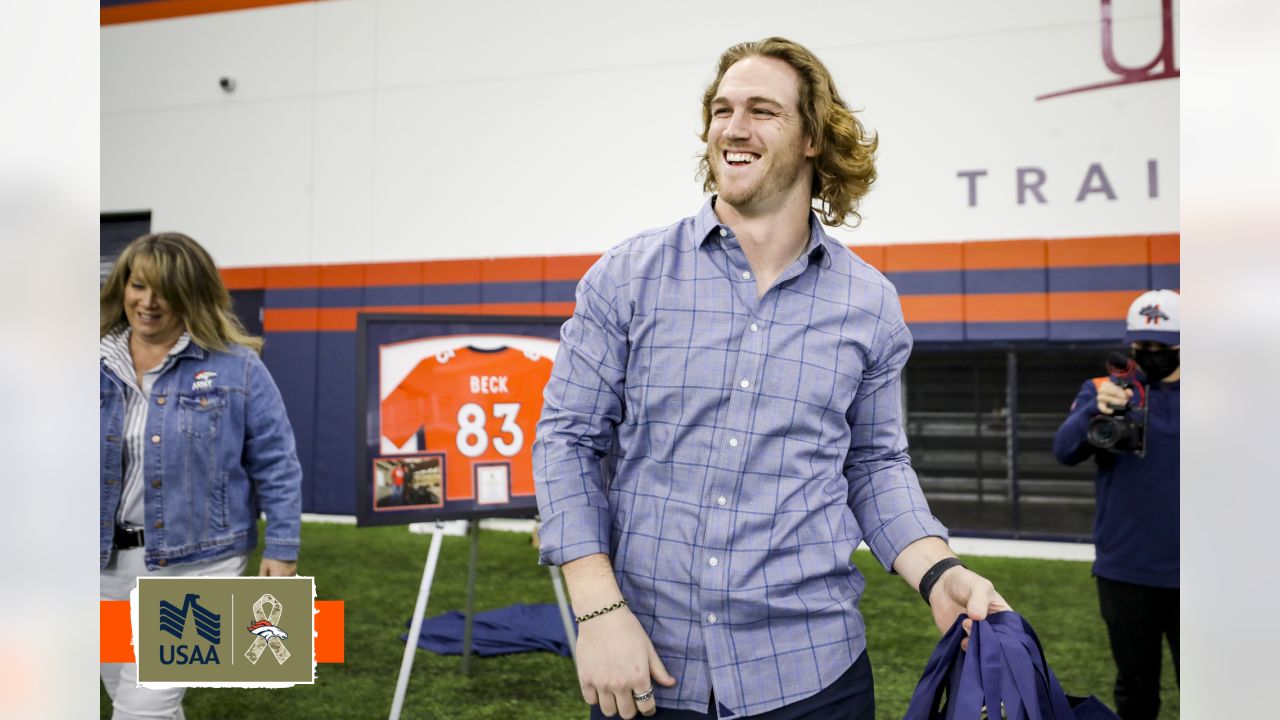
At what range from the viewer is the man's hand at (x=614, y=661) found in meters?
1.01

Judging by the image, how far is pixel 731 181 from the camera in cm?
114

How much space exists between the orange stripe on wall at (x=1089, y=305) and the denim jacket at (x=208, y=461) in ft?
13.9

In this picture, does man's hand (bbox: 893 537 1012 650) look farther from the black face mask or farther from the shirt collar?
the black face mask

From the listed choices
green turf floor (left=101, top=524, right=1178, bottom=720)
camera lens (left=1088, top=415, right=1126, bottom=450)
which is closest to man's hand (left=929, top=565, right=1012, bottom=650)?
camera lens (left=1088, top=415, right=1126, bottom=450)

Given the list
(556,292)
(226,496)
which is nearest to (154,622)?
(226,496)

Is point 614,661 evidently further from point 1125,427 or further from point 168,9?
point 168,9

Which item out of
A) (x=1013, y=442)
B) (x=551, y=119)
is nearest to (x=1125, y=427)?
(x=1013, y=442)

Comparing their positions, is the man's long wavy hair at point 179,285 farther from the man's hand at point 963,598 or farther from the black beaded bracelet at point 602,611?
the man's hand at point 963,598

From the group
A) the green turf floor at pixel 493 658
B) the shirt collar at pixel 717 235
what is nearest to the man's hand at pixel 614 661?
the shirt collar at pixel 717 235

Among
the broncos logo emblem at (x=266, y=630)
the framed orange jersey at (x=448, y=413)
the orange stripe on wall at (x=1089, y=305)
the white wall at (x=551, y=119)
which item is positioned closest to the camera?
the broncos logo emblem at (x=266, y=630)

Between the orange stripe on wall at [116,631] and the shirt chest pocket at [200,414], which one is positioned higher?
the shirt chest pocket at [200,414]

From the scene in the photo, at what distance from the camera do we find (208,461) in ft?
6.75
